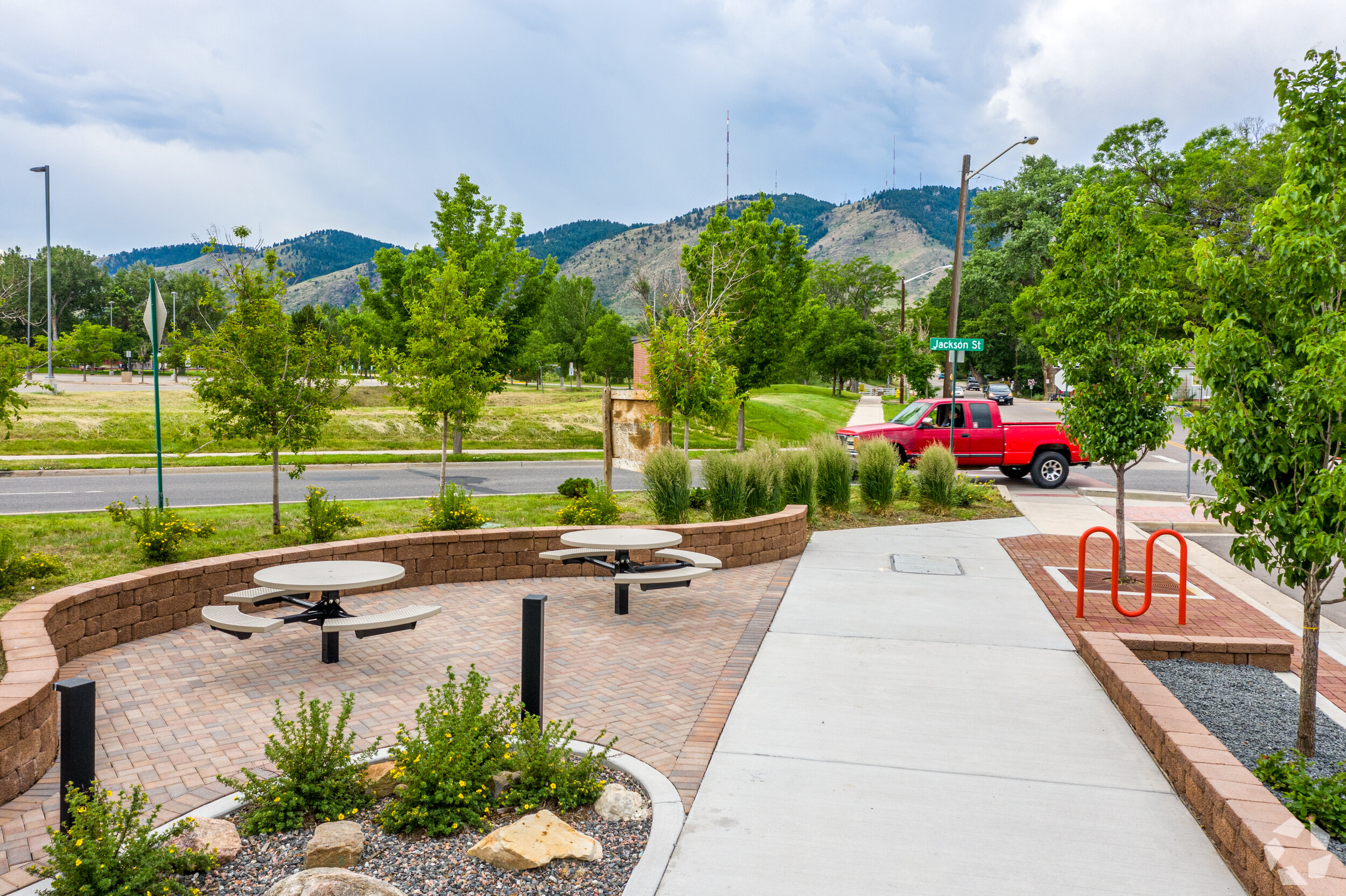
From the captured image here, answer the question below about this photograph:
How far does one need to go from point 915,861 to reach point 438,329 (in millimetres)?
12025

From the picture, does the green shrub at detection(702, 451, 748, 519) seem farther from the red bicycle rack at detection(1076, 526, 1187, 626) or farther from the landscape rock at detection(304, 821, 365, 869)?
the landscape rock at detection(304, 821, 365, 869)

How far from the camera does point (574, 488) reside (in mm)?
12930

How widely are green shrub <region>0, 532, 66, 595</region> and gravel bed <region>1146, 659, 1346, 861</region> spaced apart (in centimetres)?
921

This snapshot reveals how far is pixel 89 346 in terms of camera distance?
2566 inches

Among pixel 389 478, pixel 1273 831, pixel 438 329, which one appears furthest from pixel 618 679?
pixel 389 478

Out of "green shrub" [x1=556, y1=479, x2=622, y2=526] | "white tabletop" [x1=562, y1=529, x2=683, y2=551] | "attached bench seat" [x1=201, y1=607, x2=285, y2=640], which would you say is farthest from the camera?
"green shrub" [x1=556, y1=479, x2=622, y2=526]

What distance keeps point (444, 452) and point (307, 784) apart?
8923 millimetres

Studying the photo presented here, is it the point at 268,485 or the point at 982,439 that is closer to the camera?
the point at 268,485

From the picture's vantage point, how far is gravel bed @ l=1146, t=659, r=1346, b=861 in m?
5.00

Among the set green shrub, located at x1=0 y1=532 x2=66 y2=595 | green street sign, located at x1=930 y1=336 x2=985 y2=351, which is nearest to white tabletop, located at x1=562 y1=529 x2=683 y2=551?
green shrub, located at x1=0 y1=532 x2=66 y2=595

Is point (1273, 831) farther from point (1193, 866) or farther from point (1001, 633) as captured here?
point (1001, 633)

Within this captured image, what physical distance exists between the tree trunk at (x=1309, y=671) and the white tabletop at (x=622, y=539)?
17.0ft

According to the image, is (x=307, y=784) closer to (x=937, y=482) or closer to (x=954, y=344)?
(x=937, y=482)

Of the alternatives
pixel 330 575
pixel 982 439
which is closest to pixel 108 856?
pixel 330 575
